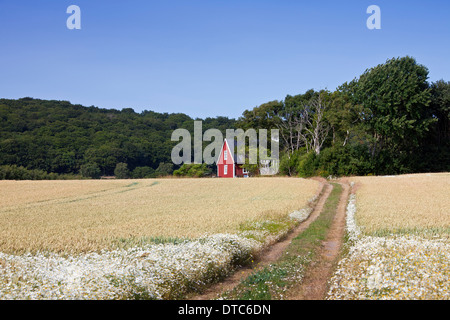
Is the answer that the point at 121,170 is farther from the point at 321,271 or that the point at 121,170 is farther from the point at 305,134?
the point at 321,271

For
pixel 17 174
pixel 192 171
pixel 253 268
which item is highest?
pixel 17 174

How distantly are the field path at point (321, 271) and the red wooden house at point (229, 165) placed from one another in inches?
2237

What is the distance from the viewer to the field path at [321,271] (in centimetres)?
831

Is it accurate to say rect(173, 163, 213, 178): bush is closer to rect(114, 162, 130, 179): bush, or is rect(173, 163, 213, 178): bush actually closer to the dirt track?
rect(114, 162, 130, 179): bush

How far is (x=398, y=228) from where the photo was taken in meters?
13.4

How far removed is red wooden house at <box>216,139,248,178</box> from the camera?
7306 centimetres

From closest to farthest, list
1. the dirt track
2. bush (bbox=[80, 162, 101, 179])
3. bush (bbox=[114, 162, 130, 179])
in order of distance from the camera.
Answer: the dirt track < bush (bbox=[80, 162, 101, 179]) < bush (bbox=[114, 162, 130, 179])

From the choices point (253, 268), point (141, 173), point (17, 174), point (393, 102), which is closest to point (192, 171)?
point (141, 173)

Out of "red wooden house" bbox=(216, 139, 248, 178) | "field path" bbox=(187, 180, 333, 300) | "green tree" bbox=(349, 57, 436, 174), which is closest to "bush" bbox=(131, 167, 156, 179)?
"red wooden house" bbox=(216, 139, 248, 178)

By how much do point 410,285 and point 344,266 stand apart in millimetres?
2701

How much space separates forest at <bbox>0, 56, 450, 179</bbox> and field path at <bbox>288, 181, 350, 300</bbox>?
39.1 m

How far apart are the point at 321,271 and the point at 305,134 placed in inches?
2383

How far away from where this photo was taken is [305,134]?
6856 cm

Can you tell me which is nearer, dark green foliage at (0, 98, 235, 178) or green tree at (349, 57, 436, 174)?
green tree at (349, 57, 436, 174)
